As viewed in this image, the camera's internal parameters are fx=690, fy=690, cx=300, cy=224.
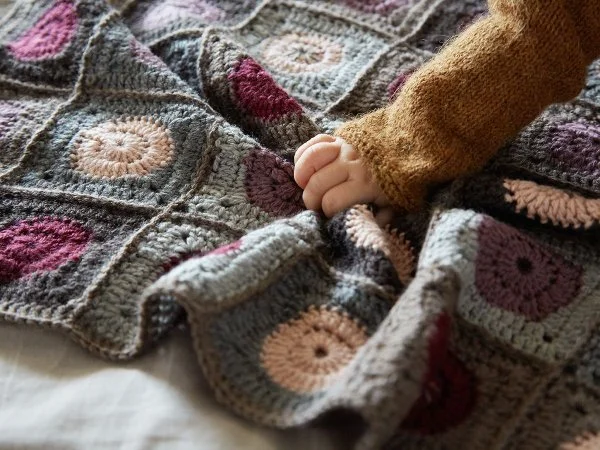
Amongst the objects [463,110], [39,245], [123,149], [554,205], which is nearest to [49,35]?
[123,149]

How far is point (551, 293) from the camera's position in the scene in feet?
2.14

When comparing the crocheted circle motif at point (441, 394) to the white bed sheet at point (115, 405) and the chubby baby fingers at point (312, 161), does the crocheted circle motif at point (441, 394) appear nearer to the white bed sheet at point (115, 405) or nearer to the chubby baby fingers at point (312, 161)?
the white bed sheet at point (115, 405)

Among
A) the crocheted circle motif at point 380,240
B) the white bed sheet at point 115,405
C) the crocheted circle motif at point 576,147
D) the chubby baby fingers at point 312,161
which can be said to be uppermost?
the crocheted circle motif at point 576,147

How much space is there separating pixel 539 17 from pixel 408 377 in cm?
45

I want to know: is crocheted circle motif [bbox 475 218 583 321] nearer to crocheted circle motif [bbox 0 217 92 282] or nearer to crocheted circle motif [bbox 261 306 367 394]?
crocheted circle motif [bbox 261 306 367 394]

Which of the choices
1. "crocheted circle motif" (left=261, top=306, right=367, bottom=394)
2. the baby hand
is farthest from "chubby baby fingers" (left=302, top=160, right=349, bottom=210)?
"crocheted circle motif" (left=261, top=306, right=367, bottom=394)

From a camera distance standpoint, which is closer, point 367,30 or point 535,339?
point 535,339

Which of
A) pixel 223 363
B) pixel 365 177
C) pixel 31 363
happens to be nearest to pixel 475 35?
pixel 365 177

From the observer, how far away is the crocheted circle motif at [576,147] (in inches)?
28.9

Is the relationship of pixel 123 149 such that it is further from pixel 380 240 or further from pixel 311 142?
pixel 380 240

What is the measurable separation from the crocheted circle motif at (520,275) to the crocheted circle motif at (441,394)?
0.27ft

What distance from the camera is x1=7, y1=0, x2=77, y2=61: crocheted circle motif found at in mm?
901

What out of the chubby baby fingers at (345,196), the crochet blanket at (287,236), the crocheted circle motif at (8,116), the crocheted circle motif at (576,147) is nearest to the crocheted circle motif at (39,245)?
the crochet blanket at (287,236)

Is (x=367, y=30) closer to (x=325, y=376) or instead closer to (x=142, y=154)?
(x=142, y=154)
